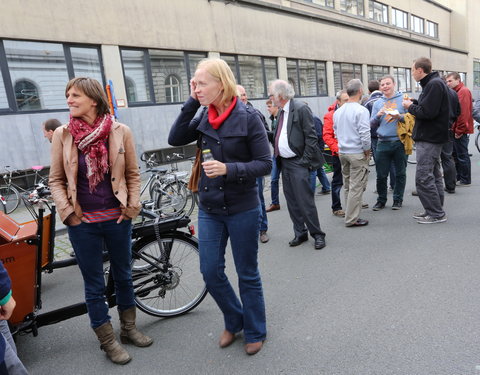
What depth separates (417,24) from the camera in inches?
1220

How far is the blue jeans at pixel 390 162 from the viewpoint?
5684 mm

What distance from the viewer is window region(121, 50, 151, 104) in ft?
37.4

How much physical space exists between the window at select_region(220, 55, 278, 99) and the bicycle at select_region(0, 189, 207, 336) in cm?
1227

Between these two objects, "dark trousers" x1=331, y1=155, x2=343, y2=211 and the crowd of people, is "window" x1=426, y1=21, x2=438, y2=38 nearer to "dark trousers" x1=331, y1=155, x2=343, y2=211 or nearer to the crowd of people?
"dark trousers" x1=331, y1=155, x2=343, y2=211

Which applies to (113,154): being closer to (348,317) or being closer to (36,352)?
(36,352)

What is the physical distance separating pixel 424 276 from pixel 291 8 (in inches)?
635

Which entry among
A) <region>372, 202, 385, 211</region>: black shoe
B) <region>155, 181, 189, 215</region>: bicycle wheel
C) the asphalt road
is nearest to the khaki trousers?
the asphalt road

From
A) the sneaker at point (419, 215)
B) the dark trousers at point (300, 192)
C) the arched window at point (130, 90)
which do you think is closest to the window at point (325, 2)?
the arched window at point (130, 90)

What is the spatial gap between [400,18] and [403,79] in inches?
176

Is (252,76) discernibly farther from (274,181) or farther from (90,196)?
(90,196)

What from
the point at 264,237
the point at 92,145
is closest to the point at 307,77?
the point at 264,237

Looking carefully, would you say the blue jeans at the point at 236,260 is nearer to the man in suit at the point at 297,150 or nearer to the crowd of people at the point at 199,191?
the crowd of people at the point at 199,191

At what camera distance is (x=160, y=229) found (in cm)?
308

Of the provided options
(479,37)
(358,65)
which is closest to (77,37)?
(358,65)
